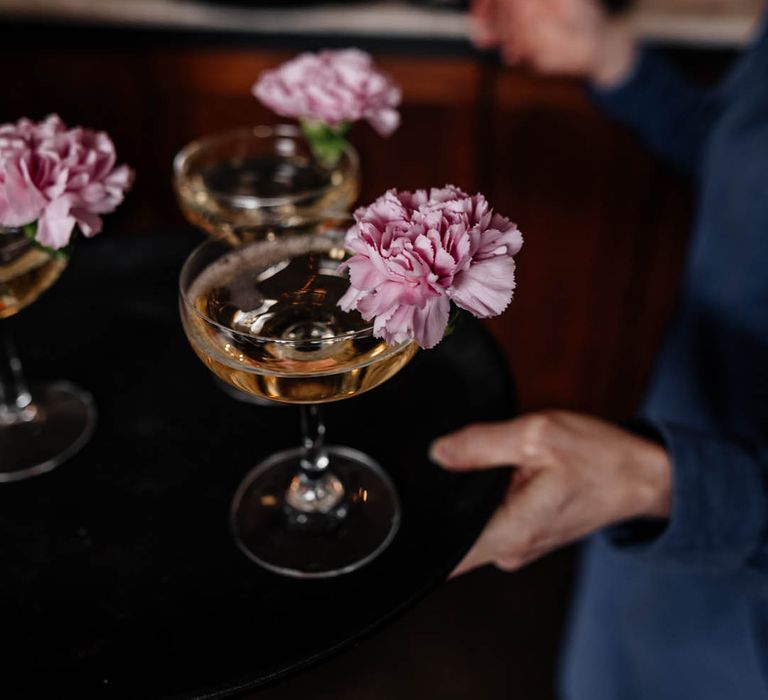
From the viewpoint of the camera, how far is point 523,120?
5.50 ft

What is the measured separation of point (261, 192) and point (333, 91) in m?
0.15

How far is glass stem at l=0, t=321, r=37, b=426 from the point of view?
0.84m

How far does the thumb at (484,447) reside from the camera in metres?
0.77

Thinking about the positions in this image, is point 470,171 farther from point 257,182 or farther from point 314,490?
point 314,490

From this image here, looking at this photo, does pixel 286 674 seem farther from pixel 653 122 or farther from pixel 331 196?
pixel 653 122

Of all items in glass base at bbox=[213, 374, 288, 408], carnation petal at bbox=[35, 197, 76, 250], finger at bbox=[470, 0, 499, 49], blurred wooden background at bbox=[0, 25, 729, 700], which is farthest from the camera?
blurred wooden background at bbox=[0, 25, 729, 700]

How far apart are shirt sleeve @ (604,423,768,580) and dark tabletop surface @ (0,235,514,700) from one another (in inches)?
6.9

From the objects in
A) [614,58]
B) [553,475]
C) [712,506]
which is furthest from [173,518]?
[614,58]

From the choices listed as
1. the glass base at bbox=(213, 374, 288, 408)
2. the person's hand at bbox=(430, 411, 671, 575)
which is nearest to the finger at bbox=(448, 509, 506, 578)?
the person's hand at bbox=(430, 411, 671, 575)

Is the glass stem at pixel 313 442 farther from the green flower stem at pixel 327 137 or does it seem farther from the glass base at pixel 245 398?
the green flower stem at pixel 327 137

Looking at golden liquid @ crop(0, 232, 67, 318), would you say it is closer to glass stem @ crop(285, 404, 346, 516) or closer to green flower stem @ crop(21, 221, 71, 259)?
green flower stem @ crop(21, 221, 71, 259)

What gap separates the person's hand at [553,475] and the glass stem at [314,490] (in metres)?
0.10

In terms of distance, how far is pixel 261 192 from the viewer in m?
0.94

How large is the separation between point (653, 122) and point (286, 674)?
→ 1033mm
